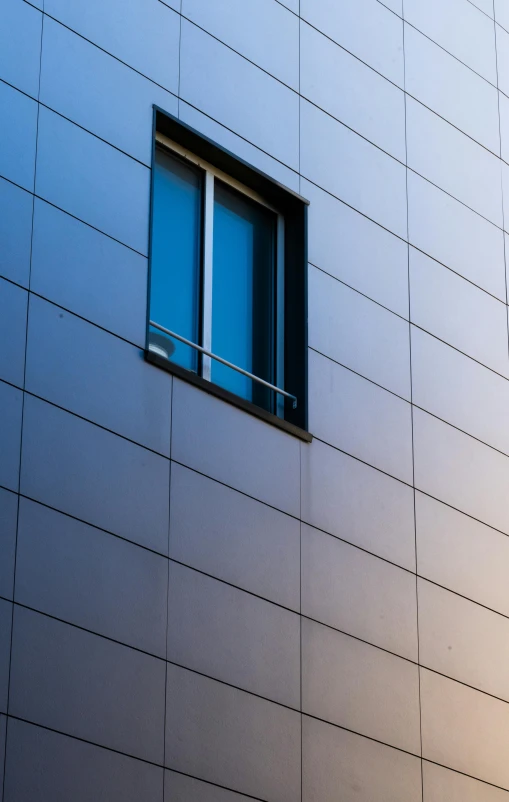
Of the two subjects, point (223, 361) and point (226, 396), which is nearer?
point (226, 396)

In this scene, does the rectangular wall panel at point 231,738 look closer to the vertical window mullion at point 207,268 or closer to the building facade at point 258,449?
the building facade at point 258,449

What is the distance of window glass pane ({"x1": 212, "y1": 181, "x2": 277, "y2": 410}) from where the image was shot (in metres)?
12.7

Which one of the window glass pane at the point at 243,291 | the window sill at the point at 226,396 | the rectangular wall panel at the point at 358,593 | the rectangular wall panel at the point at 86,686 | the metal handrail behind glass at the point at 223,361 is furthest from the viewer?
the window glass pane at the point at 243,291

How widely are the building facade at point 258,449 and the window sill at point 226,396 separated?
0.15 ft

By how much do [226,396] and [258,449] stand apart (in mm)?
529

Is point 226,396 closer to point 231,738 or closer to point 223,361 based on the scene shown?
point 223,361

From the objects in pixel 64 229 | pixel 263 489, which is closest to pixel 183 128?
pixel 64 229

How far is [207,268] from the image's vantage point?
41.2 feet

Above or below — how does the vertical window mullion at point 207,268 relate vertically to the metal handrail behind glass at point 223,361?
above

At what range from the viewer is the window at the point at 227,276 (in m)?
12.3

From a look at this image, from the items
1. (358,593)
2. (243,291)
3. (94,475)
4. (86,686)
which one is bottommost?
(86,686)

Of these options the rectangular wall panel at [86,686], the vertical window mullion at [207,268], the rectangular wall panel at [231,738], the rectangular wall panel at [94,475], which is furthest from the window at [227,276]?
the rectangular wall panel at [86,686]

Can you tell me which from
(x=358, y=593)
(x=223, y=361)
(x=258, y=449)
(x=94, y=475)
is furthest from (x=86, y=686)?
(x=223, y=361)

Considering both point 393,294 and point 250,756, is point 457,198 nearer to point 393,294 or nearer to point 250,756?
point 393,294
